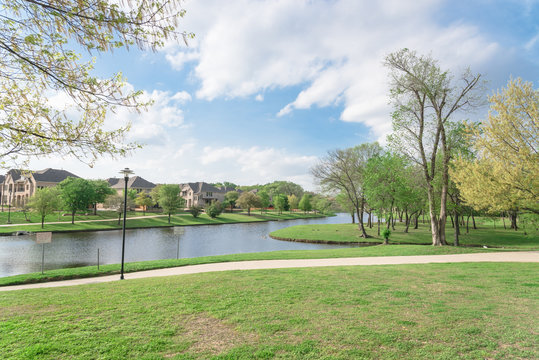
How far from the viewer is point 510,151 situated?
13.9 meters

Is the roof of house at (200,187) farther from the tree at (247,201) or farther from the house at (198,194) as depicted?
the tree at (247,201)

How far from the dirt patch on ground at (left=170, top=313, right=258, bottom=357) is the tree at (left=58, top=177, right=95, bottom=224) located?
49469mm

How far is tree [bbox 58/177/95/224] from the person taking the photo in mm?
46312

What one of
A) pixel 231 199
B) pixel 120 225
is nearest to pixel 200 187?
pixel 231 199

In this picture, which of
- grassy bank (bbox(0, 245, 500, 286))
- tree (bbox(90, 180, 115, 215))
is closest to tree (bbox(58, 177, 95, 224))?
tree (bbox(90, 180, 115, 215))

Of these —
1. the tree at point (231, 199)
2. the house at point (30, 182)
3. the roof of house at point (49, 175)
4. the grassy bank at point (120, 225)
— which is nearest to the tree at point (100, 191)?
the grassy bank at point (120, 225)

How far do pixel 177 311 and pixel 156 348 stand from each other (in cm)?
160

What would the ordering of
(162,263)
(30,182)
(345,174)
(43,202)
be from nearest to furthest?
(162,263), (345,174), (43,202), (30,182)

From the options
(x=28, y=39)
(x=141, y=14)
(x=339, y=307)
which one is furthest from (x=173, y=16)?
(x=339, y=307)

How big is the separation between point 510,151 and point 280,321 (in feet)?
49.3

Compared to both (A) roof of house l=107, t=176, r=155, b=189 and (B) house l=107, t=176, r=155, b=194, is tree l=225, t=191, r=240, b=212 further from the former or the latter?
(A) roof of house l=107, t=176, r=155, b=189

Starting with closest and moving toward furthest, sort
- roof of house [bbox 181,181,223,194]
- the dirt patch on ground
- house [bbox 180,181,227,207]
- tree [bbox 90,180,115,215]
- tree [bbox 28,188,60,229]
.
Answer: the dirt patch on ground → tree [bbox 28,188,60,229] → tree [bbox 90,180,115,215] → house [bbox 180,181,227,207] → roof of house [bbox 181,181,223,194]

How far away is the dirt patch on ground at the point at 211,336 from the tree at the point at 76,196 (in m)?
49.5

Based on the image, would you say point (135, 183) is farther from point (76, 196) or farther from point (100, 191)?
point (76, 196)
